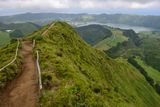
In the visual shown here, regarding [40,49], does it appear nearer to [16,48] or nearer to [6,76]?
[16,48]

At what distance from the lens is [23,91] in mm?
38000

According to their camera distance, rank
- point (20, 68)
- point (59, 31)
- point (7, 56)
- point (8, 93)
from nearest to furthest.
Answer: point (8, 93)
point (20, 68)
point (7, 56)
point (59, 31)

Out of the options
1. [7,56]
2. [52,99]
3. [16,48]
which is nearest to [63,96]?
[52,99]

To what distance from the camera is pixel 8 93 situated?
38.1 metres

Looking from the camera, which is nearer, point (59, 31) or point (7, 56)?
point (7, 56)

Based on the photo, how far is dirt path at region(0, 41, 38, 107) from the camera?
113ft

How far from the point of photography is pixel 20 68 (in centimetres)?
4922

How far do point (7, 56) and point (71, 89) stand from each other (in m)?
24.4

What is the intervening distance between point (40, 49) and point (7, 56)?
6.81 meters

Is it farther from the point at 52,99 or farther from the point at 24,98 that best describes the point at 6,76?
the point at 52,99

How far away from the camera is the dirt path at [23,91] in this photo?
34.5 m

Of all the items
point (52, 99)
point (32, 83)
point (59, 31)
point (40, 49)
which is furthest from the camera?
point (59, 31)

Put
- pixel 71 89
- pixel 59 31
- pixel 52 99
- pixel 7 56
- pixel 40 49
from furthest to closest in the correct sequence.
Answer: pixel 59 31, pixel 40 49, pixel 7 56, pixel 71 89, pixel 52 99

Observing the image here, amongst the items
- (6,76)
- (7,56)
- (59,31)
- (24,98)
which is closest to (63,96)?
(24,98)
